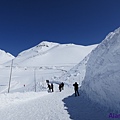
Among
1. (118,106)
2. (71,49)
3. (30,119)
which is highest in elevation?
(71,49)

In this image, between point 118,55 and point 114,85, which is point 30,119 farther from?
point 118,55

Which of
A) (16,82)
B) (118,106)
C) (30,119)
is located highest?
(16,82)

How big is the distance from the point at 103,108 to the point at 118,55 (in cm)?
338

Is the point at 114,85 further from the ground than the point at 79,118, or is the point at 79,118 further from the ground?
the point at 114,85

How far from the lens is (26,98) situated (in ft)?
56.7

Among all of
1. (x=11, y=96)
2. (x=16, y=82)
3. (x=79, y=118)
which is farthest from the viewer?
(x=16, y=82)

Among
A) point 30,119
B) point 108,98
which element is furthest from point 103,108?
point 30,119

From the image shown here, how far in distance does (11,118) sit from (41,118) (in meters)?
2.06

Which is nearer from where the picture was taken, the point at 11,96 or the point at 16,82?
the point at 11,96

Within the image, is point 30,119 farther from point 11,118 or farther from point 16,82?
point 16,82

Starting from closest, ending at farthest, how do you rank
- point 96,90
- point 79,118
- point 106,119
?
1. point 106,119
2. point 79,118
3. point 96,90

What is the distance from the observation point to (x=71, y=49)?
7013 inches

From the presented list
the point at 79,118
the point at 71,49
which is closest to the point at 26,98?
the point at 79,118

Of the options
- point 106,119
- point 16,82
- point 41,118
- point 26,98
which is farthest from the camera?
point 16,82
